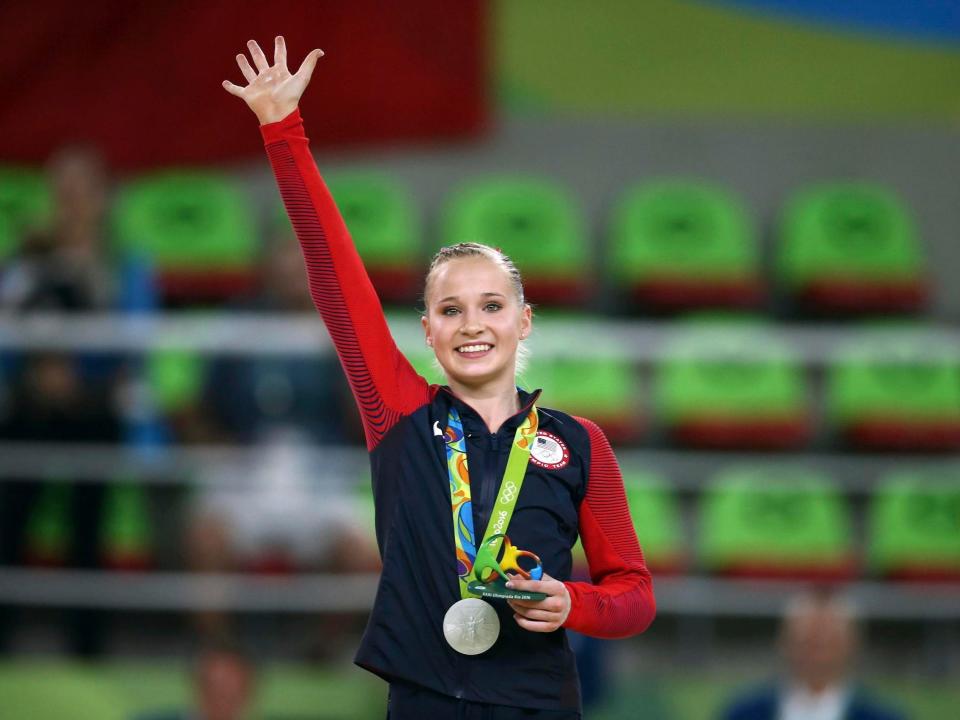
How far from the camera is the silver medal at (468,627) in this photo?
95.0 inches

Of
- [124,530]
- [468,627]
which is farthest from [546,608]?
[124,530]

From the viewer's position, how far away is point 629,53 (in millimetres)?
7988

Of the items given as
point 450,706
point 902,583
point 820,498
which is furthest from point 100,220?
point 450,706

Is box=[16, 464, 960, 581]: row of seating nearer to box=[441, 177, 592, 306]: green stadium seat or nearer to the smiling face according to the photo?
box=[441, 177, 592, 306]: green stadium seat

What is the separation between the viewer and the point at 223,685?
16.4 feet

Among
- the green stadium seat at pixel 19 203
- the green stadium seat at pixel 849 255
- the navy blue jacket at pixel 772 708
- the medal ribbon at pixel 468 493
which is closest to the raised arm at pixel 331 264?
the medal ribbon at pixel 468 493

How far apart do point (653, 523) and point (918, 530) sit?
1084mm

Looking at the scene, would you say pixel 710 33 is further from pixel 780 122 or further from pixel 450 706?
pixel 450 706

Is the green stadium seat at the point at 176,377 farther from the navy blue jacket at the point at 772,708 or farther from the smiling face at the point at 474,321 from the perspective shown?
the smiling face at the point at 474,321

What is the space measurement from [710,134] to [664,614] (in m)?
2.91

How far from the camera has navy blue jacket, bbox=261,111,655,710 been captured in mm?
2453

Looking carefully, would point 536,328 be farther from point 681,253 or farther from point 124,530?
point 124,530

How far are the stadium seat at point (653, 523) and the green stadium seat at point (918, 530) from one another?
0.81 metres

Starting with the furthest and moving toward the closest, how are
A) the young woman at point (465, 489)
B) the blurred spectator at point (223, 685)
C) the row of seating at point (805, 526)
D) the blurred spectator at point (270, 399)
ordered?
the row of seating at point (805, 526) < the blurred spectator at point (270, 399) < the blurred spectator at point (223, 685) < the young woman at point (465, 489)
